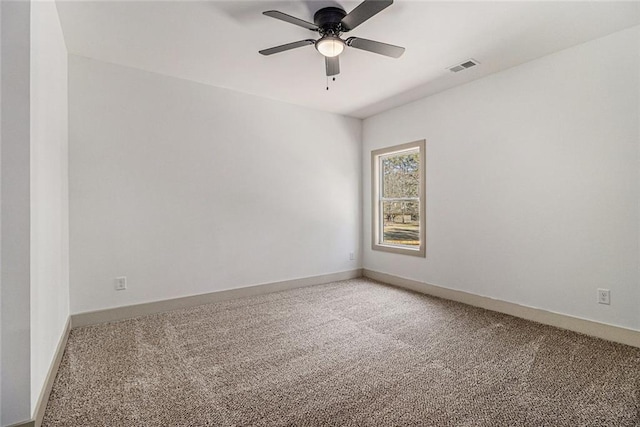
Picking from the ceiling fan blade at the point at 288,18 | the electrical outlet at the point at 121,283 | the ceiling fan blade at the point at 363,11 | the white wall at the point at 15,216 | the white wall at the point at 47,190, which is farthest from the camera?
the electrical outlet at the point at 121,283

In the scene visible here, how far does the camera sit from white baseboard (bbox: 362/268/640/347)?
2576mm

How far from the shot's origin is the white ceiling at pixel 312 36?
228 centimetres

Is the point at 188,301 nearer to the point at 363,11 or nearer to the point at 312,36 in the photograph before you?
the point at 312,36

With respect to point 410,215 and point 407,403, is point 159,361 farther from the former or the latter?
point 410,215

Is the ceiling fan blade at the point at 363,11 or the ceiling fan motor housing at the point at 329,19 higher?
the ceiling fan motor housing at the point at 329,19

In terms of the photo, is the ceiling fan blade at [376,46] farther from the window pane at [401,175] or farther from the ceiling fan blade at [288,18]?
the window pane at [401,175]

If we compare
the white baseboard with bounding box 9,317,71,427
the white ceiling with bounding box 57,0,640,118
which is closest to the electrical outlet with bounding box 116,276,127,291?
the white baseboard with bounding box 9,317,71,427

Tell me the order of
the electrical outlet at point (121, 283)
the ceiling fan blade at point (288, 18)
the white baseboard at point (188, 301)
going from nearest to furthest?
1. the ceiling fan blade at point (288, 18)
2. the white baseboard at point (188, 301)
3. the electrical outlet at point (121, 283)

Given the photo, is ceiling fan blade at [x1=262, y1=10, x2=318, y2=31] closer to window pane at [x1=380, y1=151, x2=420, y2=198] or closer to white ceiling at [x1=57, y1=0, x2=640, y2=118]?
white ceiling at [x1=57, y1=0, x2=640, y2=118]

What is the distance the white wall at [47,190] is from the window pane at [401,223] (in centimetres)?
395

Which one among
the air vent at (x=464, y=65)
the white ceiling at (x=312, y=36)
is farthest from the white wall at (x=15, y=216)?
the air vent at (x=464, y=65)

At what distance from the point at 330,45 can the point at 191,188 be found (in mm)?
2230

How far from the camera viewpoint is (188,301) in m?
3.57

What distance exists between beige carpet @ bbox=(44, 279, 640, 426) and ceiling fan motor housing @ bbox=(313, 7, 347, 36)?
98.4 inches
